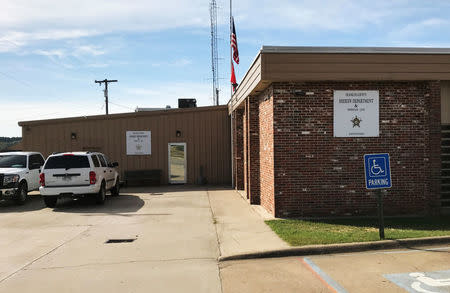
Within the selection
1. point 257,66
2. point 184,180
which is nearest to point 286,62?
point 257,66

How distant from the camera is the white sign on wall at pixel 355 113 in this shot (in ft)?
33.3

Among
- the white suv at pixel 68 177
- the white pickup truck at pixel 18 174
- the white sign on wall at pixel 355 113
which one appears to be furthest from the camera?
the white pickup truck at pixel 18 174

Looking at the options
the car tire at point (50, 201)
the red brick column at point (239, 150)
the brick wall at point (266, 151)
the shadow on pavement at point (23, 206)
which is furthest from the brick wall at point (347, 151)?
the shadow on pavement at point (23, 206)

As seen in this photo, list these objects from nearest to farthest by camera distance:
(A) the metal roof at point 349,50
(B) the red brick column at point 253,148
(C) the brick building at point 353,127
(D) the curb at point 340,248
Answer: (D) the curb at point 340,248 < (A) the metal roof at point 349,50 < (C) the brick building at point 353,127 < (B) the red brick column at point 253,148

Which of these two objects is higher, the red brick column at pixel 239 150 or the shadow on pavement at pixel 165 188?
the red brick column at pixel 239 150

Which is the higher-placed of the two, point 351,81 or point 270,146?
point 351,81

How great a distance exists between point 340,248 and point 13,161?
12894 mm

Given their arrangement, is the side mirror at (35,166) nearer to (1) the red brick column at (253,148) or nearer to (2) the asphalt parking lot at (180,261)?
(2) the asphalt parking lot at (180,261)

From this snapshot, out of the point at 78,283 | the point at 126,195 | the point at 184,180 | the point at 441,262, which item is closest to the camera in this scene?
the point at 78,283

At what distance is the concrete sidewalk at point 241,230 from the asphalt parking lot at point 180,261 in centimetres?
2

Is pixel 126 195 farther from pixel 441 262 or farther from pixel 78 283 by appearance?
pixel 441 262

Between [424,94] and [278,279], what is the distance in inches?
285

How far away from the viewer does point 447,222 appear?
361 inches

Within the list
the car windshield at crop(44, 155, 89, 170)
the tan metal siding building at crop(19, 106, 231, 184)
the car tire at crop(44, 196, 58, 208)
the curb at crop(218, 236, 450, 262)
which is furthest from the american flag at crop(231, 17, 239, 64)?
the curb at crop(218, 236, 450, 262)
